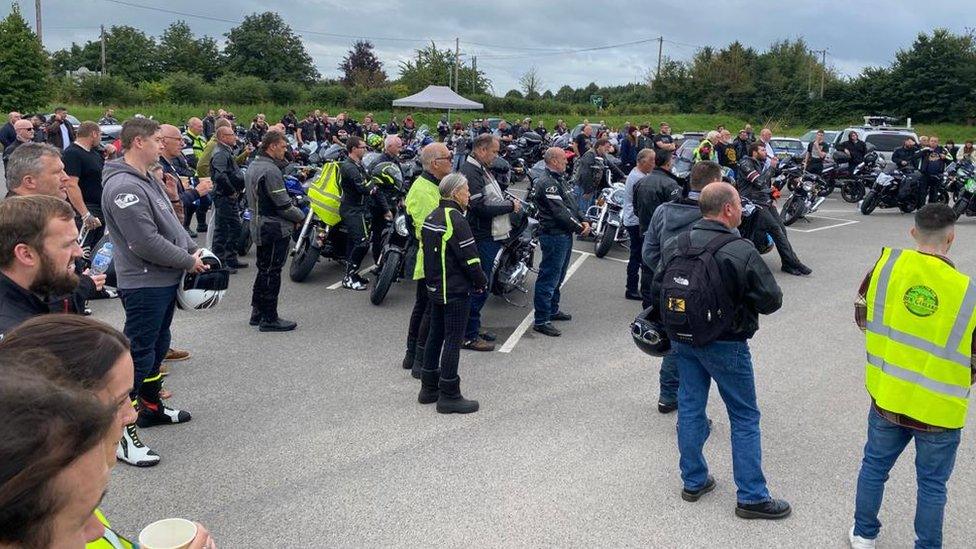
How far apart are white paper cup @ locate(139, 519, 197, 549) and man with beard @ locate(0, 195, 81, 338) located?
171 cm

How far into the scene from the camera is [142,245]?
4246 mm

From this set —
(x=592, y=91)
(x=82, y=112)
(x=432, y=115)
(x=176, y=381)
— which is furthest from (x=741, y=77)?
(x=176, y=381)

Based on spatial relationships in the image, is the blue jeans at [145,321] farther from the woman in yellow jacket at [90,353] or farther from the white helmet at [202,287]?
the woman in yellow jacket at [90,353]

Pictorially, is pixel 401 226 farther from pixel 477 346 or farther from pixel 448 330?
pixel 448 330

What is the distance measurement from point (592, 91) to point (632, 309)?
78.6 m

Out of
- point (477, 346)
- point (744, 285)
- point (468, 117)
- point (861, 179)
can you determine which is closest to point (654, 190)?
point (477, 346)

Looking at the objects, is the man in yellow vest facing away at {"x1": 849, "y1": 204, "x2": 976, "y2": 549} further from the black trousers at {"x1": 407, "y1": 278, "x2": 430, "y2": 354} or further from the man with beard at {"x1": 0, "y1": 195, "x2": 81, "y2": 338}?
the man with beard at {"x1": 0, "y1": 195, "x2": 81, "y2": 338}

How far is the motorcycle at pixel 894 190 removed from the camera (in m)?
15.1

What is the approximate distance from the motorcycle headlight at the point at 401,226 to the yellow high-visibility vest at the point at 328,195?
91cm

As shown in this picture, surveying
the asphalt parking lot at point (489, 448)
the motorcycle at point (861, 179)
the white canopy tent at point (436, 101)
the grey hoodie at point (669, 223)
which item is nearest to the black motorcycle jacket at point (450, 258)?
the asphalt parking lot at point (489, 448)

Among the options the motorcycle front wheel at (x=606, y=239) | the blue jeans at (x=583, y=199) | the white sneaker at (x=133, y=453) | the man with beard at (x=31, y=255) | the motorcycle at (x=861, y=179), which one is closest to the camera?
the man with beard at (x=31, y=255)

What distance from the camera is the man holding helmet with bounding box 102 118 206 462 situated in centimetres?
426

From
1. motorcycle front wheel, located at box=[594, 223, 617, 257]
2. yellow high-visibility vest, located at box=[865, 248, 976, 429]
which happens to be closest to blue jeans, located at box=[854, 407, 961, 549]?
yellow high-visibility vest, located at box=[865, 248, 976, 429]

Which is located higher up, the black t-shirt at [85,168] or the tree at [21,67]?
the tree at [21,67]
